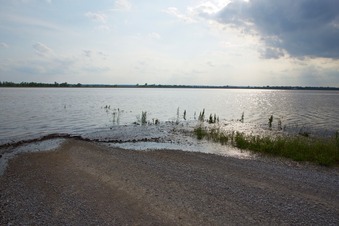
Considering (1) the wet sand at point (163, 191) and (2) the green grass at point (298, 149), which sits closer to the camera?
(1) the wet sand at point (163, 191)

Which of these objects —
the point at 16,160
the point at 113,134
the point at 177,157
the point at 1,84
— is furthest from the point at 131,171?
the point at 1,84

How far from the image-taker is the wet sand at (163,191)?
303 inches

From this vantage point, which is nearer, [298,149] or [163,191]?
[163,191]

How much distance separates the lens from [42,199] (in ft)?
29.6

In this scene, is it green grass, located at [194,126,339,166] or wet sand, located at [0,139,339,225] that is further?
green grass, located at [194,126,339,166]

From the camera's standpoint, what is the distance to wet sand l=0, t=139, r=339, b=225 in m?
7.69

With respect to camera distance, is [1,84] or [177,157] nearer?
[177,157]

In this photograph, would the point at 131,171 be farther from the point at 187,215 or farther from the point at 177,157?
the point at 187,215

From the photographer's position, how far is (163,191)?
955cm

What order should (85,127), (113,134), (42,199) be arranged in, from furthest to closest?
(85,127), (113,134), (42,199)

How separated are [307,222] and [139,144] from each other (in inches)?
530

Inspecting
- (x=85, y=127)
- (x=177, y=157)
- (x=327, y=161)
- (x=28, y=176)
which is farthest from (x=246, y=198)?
(x=85, y=127)

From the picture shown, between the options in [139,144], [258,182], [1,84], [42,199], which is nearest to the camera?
A: [42,199]

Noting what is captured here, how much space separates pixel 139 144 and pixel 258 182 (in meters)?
10.5
